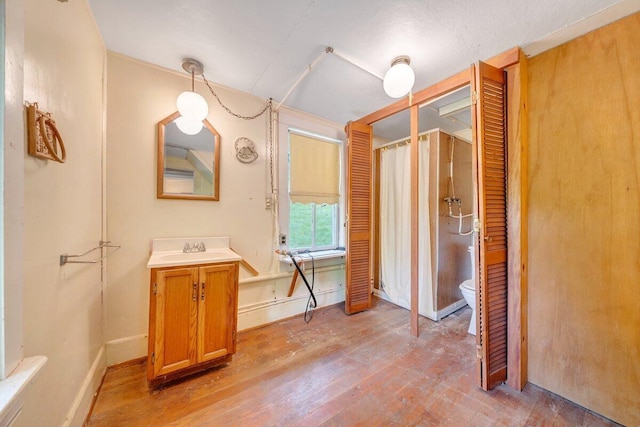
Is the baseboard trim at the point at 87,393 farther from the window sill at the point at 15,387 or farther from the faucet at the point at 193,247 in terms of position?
the faucet at the point at 193,247

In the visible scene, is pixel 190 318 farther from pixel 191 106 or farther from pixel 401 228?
pixel 401 228

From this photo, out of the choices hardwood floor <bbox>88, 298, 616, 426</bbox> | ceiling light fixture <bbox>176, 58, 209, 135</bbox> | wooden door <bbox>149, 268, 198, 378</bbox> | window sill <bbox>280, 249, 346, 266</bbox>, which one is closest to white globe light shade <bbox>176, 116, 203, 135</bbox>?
ceiling light fixture <bbox>176, 58, 209, 135</bbox>

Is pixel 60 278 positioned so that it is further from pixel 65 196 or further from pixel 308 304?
Answer: pixel 308 304

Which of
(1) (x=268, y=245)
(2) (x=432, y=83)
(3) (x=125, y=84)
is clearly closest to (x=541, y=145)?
(2) (x=432, y=83)

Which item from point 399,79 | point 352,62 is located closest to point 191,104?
point 352,62

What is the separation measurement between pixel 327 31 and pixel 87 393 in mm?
2708

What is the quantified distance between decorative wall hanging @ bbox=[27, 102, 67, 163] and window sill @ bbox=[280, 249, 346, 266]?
6.09 feet

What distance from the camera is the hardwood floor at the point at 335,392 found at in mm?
1338

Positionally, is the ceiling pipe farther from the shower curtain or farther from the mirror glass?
the mirror glass

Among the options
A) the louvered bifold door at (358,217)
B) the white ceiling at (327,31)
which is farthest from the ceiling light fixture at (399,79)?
the louvered bifold door at (358,217)

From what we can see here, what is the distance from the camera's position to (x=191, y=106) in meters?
1.80

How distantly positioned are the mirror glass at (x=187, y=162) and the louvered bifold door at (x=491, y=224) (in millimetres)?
2209

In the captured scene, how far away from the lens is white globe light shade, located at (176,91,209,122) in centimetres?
179

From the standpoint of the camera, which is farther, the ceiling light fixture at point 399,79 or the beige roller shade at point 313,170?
the beige roller shade at point 313,170
